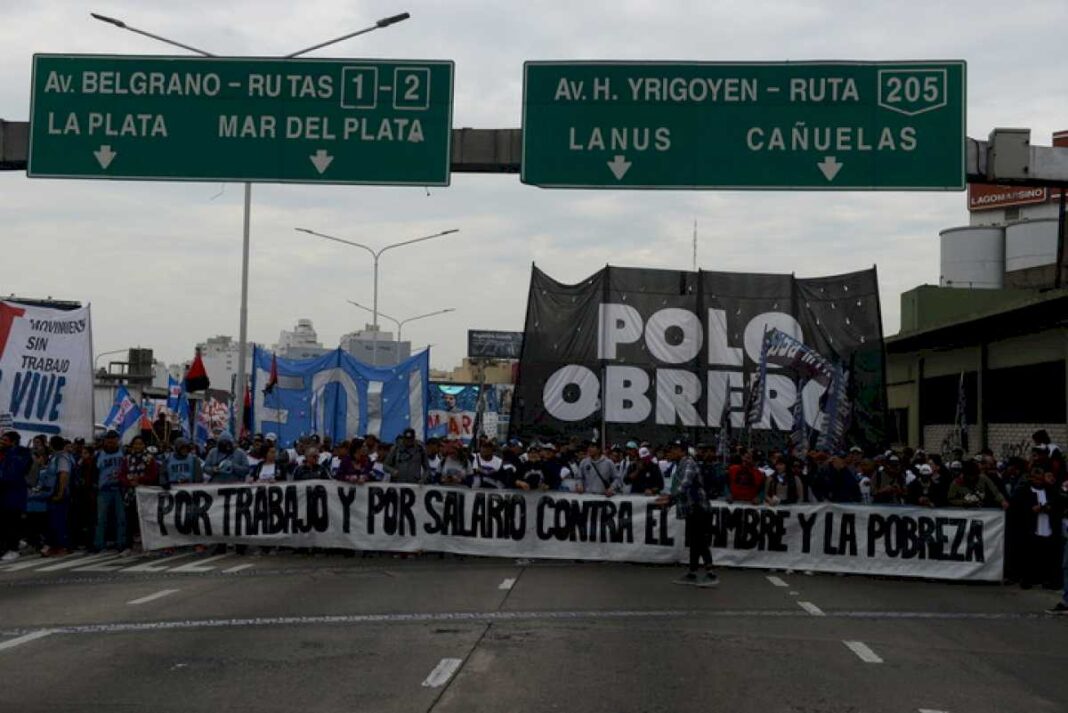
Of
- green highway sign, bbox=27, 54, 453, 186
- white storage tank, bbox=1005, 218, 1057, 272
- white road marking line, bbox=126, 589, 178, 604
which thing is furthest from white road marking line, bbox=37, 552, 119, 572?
white storage tank, bbox=1005, 218, 1057, 272

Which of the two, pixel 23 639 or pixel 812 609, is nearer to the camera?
pixel 23 639

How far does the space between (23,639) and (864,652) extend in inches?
252

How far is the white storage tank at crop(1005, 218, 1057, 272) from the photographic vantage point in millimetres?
63812

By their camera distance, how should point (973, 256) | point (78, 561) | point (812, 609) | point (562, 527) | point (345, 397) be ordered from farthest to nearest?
point (973, 256) < point (345, 397) < point (562, 527) < point (78, 561) < point (812, 609)

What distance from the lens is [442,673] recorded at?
9508 millimetres

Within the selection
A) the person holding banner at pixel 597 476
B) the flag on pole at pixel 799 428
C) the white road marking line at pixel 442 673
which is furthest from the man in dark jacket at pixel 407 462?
the white road marking line at pixel 442 673

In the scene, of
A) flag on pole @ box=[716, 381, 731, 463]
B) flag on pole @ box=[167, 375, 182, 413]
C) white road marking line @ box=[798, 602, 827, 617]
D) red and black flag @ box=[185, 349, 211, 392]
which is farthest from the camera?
flag on pole @ box=[167, 375, 182, 413]

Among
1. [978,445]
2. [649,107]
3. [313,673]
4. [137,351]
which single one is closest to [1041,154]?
[649,107]

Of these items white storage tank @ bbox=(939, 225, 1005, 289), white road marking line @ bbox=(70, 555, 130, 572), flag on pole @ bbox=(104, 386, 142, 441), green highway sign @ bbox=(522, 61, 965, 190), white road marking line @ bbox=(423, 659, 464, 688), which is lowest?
white road marking line @ bbox=(70, 555, 130, 572)

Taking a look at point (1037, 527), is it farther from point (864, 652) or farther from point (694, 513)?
point (864, 652)

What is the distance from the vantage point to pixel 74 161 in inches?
693

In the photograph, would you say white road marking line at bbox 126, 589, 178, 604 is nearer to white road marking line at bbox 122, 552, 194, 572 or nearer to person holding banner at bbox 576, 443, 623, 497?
white road marking line at bbox 122, 552, 194, 572

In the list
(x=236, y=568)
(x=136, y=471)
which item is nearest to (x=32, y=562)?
(x=136, y=471)

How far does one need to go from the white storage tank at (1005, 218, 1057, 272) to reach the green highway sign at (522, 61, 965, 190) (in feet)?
160
